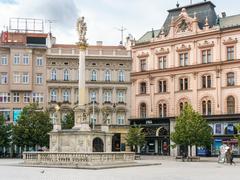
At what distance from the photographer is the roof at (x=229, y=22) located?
68.9 meters

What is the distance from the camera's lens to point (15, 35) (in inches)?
3302

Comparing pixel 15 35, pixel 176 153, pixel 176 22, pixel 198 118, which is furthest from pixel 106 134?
pixel 15 35

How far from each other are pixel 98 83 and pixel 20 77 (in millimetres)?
11446

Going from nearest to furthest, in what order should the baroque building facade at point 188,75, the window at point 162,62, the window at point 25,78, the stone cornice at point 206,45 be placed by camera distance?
the baroque building facade at point 188,75, the stone cornice at point 206,45, the window at point 162,62, the window at point 25,78

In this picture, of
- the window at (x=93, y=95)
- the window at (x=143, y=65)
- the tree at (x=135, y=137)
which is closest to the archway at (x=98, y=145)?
the tree at (x=135, y=137)

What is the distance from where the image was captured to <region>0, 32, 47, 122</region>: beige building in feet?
254

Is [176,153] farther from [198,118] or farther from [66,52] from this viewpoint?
[66,52]

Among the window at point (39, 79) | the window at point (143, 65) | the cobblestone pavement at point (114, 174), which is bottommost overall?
the cobblestone pavement at point (114, 174)

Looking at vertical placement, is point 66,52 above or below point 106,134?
above

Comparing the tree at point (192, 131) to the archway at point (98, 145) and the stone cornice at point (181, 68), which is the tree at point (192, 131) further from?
the archway at point (98, 145)

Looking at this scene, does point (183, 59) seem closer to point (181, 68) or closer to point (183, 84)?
point (181, 68)

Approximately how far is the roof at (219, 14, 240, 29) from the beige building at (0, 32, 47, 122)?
26.3 m

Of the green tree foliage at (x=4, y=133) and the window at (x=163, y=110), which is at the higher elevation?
the window at (x=163, y=110)

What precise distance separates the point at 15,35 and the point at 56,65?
31.7 ft
